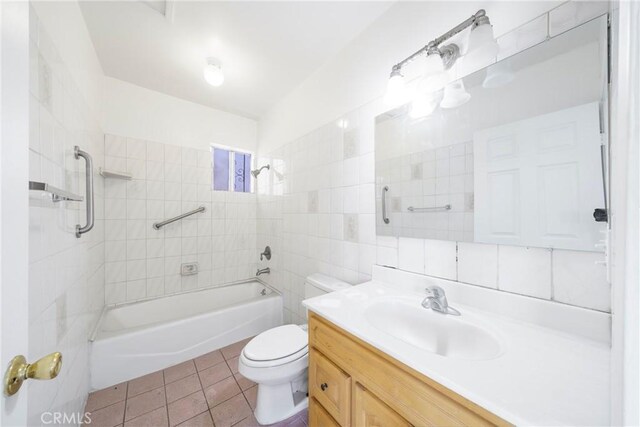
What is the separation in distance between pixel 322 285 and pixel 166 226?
1.80m

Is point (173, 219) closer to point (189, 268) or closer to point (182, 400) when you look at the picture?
point (189, 268)

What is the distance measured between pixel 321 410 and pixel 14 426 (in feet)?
3.20

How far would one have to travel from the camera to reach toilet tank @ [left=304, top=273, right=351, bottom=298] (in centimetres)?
152

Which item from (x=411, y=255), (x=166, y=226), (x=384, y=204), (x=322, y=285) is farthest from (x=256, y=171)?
(x=411, y=255)

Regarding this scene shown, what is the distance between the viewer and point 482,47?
2.97ft

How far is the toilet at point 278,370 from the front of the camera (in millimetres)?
1197

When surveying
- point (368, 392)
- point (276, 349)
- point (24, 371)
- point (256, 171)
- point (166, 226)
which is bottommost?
point (276, 349)

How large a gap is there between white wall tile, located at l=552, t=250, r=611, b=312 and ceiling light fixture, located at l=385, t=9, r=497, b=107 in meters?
0.83

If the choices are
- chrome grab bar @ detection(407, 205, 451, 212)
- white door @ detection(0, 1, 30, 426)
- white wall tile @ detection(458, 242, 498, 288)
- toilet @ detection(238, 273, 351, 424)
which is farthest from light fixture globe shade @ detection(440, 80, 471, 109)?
white door @ detection(0, 1, 30, 426)

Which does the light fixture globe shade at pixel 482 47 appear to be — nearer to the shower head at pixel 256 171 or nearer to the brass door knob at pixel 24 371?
the brass door knob at pixel 24 371

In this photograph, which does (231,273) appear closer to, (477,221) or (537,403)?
(477,221)

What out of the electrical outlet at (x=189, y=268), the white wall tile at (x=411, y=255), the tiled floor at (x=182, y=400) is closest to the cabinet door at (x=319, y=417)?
the tiled floor at (x=182, y=400)

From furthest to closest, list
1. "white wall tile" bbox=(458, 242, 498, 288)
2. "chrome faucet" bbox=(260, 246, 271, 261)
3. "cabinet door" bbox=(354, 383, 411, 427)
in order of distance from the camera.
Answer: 1. "chrome faucet" bbox=(260, 246, 271, 261)
2. "white wall tile" bbox=(458, 242, 498, 288)
3. "cabinet door" bbox=(354, 383, 411, 427)

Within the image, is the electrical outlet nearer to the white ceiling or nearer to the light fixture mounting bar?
the white ceiling
